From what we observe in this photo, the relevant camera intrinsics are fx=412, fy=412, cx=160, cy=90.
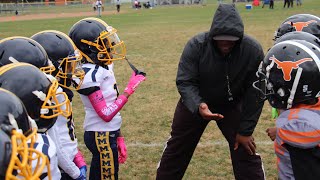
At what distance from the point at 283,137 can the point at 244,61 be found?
1316 mm

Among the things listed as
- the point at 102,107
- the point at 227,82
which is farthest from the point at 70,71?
the point at 227,82

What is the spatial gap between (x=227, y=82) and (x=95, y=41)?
1388 mm

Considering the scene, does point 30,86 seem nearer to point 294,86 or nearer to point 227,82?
point 294,86

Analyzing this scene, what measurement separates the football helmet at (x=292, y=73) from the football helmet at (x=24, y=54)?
1.71 m

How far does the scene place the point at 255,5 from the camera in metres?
42.1

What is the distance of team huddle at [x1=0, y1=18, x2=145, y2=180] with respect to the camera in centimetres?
256

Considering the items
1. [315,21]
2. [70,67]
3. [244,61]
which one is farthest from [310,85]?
[70,67]

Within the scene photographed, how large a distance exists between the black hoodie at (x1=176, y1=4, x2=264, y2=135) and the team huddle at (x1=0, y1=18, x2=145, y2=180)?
595 mm

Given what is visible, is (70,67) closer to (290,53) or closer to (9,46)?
(9,46)

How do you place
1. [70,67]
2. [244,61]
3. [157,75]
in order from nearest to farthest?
[70,67] → [244,61] → [157,75]

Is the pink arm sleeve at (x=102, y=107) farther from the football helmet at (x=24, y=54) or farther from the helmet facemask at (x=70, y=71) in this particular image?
the football helmet at (x=24, y=54)

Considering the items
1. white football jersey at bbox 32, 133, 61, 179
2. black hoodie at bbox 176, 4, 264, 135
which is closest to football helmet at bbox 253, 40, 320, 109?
black hoodie at bbox 176, 4, 264, 135

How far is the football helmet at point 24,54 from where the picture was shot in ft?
10.5

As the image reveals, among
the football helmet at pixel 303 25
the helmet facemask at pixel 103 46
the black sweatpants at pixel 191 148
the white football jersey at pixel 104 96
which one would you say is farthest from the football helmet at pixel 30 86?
the football helmet at pixel 303 25
